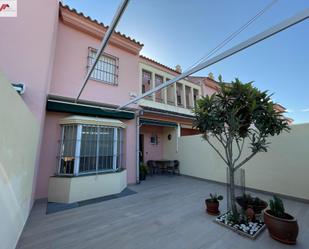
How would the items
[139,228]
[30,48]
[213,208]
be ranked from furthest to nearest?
[30,48]
[213,208]
[139,228]

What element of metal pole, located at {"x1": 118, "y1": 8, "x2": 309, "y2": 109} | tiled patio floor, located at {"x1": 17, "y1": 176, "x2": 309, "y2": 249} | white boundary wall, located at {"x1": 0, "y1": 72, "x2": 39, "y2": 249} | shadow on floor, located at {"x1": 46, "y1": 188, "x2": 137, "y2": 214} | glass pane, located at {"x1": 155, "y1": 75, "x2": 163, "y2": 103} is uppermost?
glass pane, located at {"x1": 155, "y1": 75, "x2": 163, "y2": 103}

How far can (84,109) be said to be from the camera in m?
5.80

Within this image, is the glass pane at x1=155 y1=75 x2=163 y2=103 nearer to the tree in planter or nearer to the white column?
the white column

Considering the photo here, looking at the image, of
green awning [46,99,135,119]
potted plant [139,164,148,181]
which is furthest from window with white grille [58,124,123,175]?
potted plant [139,164,148,181]

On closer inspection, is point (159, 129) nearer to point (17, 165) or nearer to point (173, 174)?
point (173, 174)

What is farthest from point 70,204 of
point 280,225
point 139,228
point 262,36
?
point 262,36

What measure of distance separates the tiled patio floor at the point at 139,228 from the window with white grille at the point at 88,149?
4.30 feet

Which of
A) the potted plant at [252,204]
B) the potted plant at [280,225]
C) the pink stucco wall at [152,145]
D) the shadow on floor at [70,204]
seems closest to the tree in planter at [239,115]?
the potted plant at [252,204]

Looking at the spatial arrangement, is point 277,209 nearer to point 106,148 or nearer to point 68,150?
point 106,148

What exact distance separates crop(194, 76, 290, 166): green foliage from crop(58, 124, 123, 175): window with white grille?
371 centimetres

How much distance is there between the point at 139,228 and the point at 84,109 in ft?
14.5

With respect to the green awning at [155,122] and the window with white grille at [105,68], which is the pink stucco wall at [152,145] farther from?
the window with white grille at [105,68]

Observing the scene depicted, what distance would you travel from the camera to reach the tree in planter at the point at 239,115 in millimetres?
3625

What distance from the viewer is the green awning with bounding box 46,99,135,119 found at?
5273 millimetres
